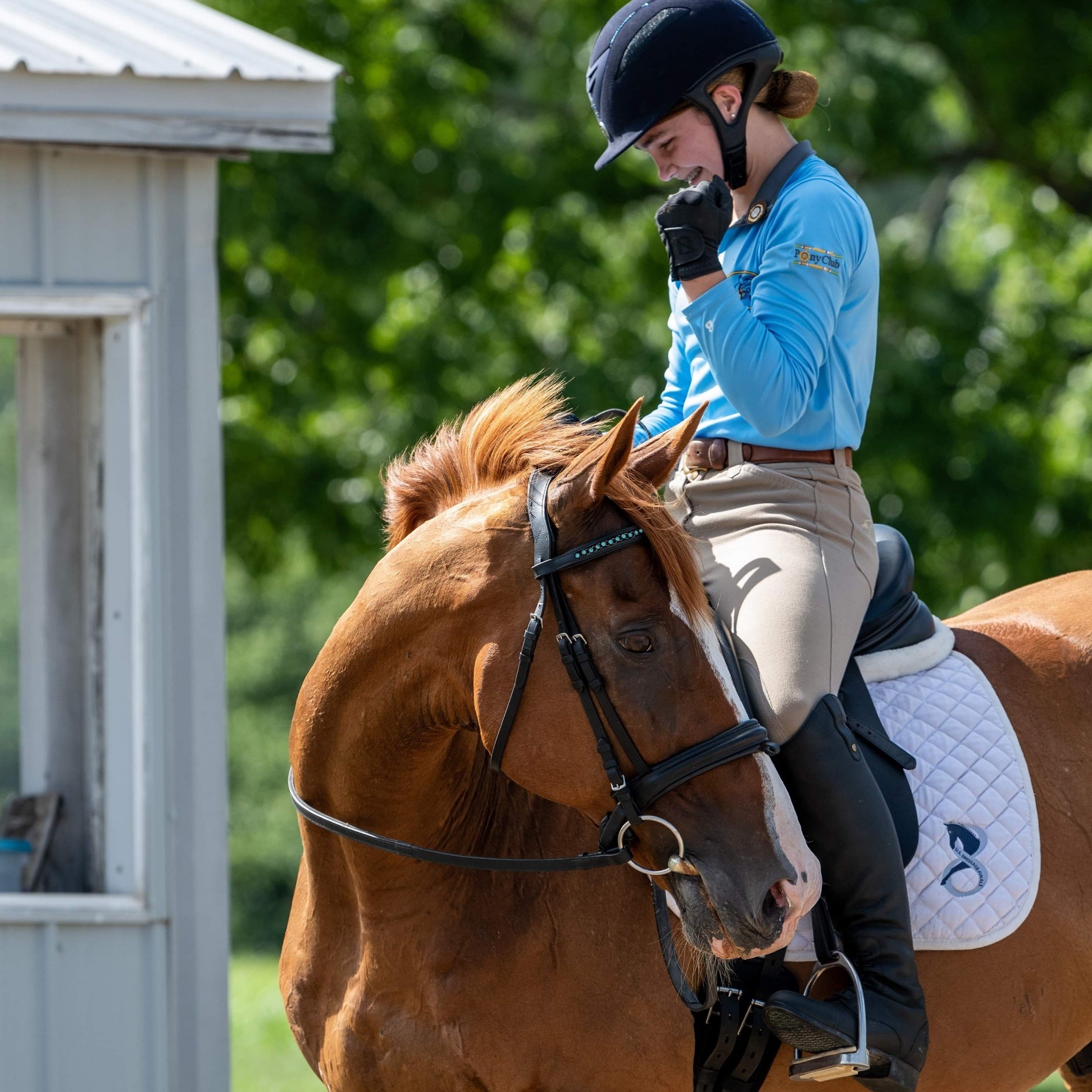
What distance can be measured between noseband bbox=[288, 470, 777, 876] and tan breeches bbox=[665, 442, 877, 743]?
234 mm

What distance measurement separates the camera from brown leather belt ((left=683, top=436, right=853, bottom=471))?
305cm

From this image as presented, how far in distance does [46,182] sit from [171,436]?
80cm

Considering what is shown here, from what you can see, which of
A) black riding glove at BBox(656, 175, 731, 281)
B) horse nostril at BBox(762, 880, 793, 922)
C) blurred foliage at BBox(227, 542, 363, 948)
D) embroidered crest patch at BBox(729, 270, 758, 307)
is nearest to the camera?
horse nostril at BBox(762, 880, 793, 922)

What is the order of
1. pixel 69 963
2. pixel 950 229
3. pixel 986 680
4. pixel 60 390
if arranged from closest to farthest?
pixel 986 680 < pixel 69 963 < pixel 60 390 < pixel 950 229

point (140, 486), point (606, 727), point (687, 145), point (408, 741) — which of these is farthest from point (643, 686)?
point (140, 486)

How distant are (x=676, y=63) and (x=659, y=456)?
2.69ft

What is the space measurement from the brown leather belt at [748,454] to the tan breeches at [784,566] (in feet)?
0.05

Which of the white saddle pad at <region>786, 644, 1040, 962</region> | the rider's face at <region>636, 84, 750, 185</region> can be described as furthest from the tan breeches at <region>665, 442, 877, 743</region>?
the rider's face at <region>636, 84, 750, 185</region>

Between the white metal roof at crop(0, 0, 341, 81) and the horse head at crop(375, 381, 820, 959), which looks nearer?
the horse head at crop(375, 381, 820, 959)

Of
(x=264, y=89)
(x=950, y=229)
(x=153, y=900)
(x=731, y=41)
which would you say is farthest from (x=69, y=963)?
(x=950, y=229)

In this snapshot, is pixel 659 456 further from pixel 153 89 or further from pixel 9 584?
pixel 9 584

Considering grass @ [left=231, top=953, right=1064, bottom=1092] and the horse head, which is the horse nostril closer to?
the horse head

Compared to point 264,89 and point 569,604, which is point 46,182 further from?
point 569,604

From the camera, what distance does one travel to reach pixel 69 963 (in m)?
4.03
